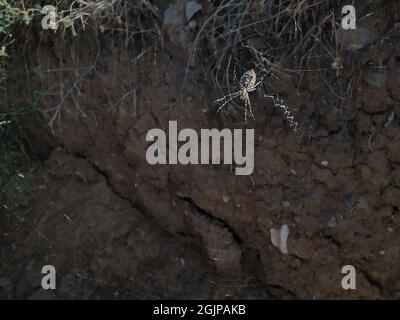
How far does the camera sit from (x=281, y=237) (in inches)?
97.4

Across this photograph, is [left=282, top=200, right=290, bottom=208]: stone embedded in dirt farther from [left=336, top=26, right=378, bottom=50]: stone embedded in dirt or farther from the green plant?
the green plant

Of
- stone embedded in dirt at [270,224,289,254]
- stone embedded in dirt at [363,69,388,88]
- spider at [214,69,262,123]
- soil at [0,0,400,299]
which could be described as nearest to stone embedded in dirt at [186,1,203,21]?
soil at [0,0,400,299]

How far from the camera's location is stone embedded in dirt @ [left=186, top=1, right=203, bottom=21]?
8.16ft

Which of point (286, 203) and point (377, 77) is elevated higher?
point (377, 77)

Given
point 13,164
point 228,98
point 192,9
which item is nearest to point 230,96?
point 228,98

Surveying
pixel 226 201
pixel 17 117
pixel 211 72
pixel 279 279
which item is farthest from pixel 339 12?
pixel 17 117

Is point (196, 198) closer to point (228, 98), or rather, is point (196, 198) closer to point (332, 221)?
point (228, 98)

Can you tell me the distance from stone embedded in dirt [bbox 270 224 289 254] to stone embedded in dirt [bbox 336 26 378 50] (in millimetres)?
683

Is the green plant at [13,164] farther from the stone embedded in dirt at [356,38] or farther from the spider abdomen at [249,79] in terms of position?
the stone embedded in dirt at [356,38]

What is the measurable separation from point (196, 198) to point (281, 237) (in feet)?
1.18

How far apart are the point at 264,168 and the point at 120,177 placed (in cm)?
64

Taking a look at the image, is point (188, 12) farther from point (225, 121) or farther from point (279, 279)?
point (279, 279)

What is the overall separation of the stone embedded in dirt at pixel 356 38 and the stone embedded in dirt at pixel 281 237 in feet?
2.24

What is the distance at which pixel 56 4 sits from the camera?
269 centimetres
